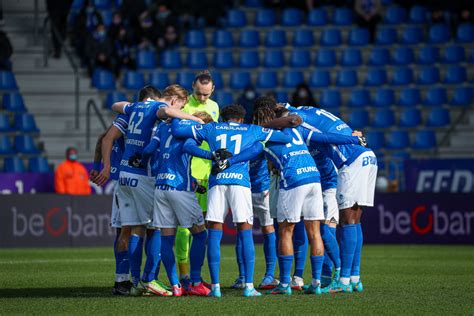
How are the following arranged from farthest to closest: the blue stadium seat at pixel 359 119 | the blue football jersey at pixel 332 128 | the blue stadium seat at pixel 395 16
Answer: the blue stadium seat at pixel 395 16
the blue stadium seat at pixel 359 119
the blue football jersey at pixel 332 128

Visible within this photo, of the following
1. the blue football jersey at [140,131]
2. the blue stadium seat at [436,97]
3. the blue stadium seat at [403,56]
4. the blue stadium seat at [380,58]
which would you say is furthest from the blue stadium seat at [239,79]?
the blue football jersey at [140,131]

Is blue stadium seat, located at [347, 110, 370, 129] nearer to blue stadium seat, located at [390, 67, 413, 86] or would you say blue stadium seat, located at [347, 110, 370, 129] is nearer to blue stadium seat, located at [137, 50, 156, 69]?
blue stadium seat, located at [390, 67, 413, 86]

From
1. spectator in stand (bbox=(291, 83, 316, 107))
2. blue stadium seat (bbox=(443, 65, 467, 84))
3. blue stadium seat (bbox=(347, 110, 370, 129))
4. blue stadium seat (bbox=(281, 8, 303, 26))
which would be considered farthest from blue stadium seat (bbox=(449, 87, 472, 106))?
blue stadium seat (bbox=(281, 8, 303, 26))

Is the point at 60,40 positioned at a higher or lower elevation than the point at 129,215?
higher

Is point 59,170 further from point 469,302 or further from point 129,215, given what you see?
point 469,302

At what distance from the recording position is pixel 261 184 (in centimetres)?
1362

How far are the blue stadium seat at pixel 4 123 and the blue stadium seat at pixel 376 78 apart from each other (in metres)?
9.49

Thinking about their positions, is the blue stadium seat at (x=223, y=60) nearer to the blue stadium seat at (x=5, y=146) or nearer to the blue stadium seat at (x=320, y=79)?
the blue stadium seat at (x=320, y=79)

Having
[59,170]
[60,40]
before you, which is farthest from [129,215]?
[60,40]

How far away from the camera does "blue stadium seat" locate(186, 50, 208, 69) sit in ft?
98.2

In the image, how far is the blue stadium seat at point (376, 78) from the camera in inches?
1160

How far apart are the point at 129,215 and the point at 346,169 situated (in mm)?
2590

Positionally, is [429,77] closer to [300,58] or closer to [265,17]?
[300,58]

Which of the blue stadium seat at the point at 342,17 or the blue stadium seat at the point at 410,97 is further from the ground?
the blue stadium seat at the point at 342,17
